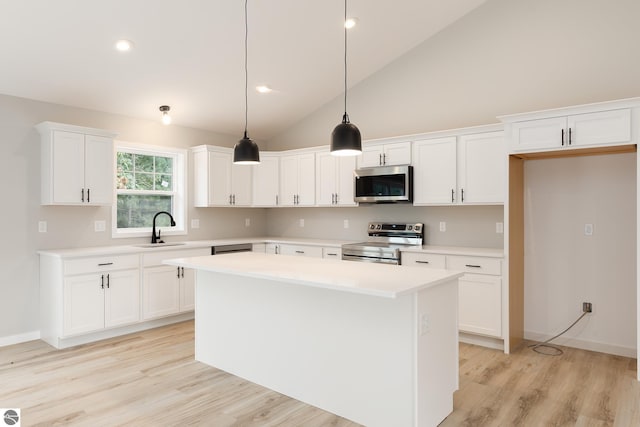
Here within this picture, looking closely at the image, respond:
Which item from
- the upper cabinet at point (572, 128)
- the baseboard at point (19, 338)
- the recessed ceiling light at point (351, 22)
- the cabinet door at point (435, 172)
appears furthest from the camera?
the cabinet door at point (435, 172)

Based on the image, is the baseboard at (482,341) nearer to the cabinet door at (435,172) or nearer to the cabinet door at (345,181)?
the cabinet door at (435,172)

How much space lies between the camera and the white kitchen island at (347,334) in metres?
2.34

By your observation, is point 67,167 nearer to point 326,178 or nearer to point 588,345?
point 326,178

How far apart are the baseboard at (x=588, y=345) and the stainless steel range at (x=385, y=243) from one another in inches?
58.3

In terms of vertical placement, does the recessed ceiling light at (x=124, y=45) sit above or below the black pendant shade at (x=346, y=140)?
above

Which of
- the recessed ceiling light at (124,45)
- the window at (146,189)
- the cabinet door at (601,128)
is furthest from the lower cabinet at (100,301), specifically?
the cabinet door at (601,128)

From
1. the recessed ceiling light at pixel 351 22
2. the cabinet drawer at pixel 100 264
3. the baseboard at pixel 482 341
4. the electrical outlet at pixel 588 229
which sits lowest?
the baseboard at pixel 482 341

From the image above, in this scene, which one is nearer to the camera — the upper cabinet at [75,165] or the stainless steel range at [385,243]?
the upper cabinet at [75,165]

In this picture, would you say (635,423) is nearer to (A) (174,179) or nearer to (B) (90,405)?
(B) (90,405)

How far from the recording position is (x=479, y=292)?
402cm

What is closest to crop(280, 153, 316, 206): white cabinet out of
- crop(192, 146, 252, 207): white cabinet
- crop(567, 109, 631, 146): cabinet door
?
crop(192, 146, 252, 207): white cabinet

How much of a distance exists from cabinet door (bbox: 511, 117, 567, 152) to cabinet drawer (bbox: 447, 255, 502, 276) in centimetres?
107

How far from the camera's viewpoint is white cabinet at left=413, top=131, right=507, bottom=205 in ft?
13.3

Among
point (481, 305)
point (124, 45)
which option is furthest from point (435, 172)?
point (124, 45)
